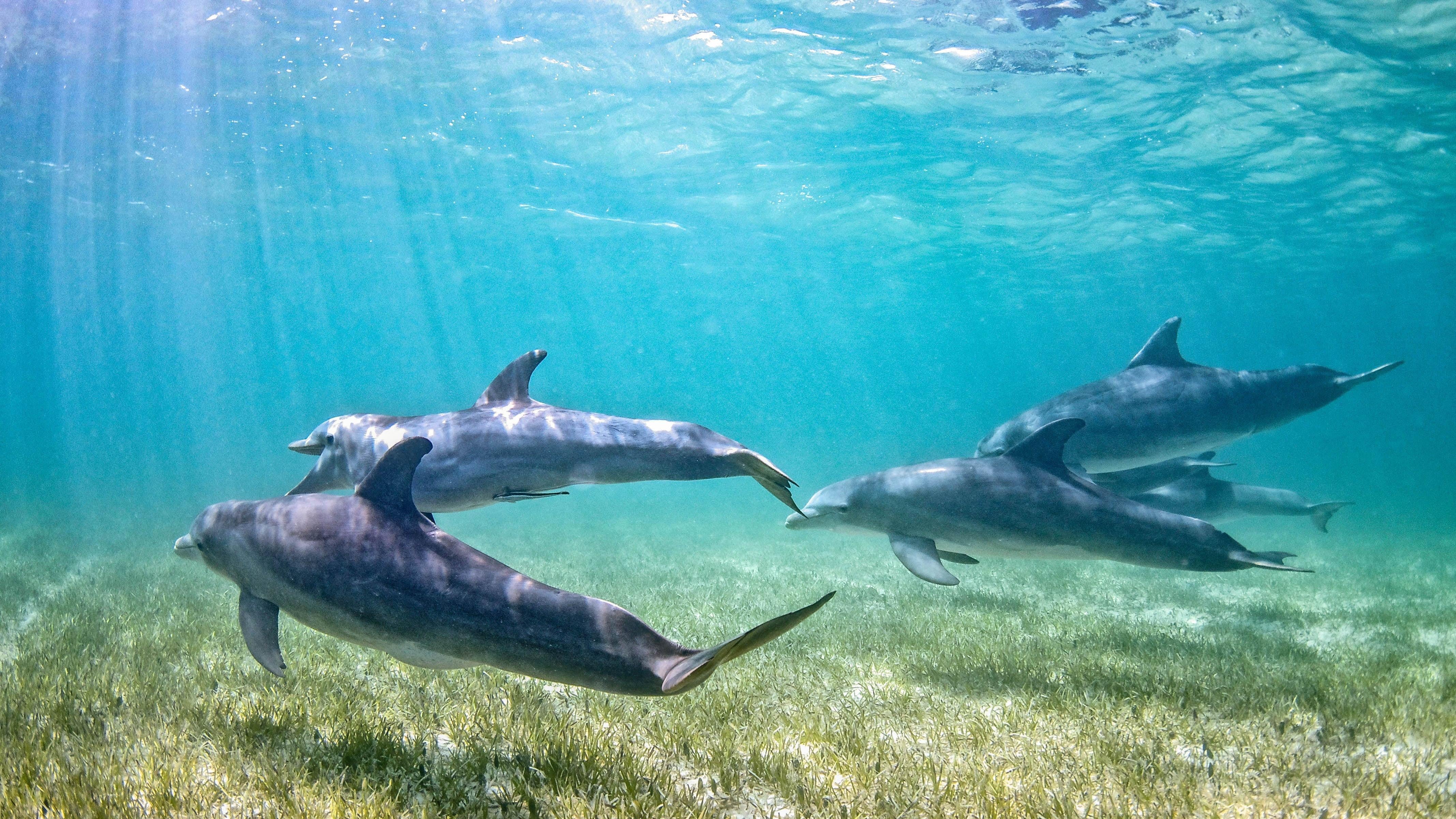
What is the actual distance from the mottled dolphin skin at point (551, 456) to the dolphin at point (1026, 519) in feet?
5.40

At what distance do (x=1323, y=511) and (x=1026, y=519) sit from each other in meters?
10.7

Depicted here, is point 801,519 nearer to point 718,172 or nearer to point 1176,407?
point 1176,407

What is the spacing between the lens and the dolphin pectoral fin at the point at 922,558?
639 cm

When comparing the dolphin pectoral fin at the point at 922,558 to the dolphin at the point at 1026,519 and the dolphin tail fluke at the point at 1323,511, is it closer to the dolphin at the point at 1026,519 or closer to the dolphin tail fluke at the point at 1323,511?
the dolphin at the point at 1026,519

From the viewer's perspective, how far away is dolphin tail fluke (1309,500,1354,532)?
12969 mm

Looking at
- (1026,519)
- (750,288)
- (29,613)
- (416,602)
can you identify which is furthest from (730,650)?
(750,288)

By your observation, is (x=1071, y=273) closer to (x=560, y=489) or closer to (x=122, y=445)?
(x=560, y=489)

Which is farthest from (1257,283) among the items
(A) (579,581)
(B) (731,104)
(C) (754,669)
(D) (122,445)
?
(D) (122,445)

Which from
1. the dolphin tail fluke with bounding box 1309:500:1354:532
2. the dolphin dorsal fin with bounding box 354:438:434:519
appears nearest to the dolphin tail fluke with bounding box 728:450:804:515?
the dolphin dorsal fin with bounding box 354:438:434:519

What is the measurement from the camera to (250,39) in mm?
20297

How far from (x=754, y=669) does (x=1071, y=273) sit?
46894 mm

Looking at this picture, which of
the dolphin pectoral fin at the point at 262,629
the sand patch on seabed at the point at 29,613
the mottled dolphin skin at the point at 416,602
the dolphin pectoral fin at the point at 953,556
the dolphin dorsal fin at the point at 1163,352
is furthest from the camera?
the dolphin dorsal fin at the point at 1163,352

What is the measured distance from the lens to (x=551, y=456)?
596 centimetres

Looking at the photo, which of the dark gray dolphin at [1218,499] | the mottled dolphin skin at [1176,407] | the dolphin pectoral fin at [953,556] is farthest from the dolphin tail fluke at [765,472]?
the dark gray dolphin at [1218,499]
